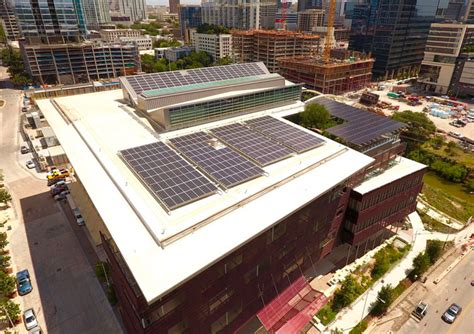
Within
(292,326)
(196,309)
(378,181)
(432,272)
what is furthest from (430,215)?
(196,309)

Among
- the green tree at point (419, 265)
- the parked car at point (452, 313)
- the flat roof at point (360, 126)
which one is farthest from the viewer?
the flat roof at point (360, 126)

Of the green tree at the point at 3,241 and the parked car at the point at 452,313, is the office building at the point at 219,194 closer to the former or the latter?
the green tree at the point at 3,241

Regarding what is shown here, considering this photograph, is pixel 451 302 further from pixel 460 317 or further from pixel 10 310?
pixel 10 310

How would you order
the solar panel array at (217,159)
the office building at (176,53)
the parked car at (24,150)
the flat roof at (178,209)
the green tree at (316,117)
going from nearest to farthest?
1. the flat roof at (178,209)
2. the solar panel array at (217,159)
3. the green tree at (316,117)
4. the parked car at (24,150)
5. the office building at (176,53)

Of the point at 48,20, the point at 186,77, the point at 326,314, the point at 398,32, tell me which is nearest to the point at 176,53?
the point at 48,20

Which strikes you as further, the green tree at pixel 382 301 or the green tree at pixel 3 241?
the green tree at pixel 3 241

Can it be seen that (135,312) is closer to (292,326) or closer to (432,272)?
(292,326)

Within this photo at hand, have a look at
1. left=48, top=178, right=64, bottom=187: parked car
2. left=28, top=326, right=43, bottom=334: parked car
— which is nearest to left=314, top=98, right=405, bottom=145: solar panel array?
left=28, top=326, right=43, bottom=334: parked car

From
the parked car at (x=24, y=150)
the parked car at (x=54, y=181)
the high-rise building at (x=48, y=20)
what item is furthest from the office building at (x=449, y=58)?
the parked car at (x=24, y=150)

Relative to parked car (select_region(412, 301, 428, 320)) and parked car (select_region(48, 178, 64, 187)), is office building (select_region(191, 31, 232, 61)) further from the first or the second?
parked car (select_region(412, 301, 428, 320))
